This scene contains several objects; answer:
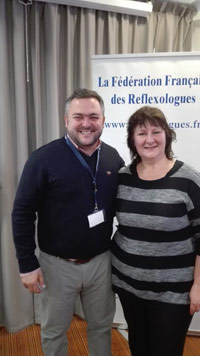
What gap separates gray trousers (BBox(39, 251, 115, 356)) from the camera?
4.80 feet

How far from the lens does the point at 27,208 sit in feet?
4.64

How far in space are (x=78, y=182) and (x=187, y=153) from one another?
0.93 m

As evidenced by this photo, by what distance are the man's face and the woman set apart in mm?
177

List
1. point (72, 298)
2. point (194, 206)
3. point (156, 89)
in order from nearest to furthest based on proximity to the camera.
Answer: point (194, 206), point (72, 298), point (156, 89)

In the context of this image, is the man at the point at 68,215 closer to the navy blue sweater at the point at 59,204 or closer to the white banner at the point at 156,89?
the navy blue sweater at the point at 59,204

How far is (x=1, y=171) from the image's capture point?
209 cm

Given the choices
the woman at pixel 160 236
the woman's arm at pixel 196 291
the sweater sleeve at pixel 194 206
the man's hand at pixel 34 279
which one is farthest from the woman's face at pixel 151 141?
the man's hand at pixel 34 279

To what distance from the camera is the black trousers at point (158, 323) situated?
1262mm

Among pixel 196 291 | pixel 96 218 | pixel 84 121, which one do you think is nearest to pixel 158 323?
pixel 196 291

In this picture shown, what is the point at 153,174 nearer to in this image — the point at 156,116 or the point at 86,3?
the point at 156,116

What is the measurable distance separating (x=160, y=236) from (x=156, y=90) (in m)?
1.10

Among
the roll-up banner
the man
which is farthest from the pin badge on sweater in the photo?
the roll-up banner

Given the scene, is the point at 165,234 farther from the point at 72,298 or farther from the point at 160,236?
the point at 72,298

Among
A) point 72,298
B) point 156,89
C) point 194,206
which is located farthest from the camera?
point 156,89
